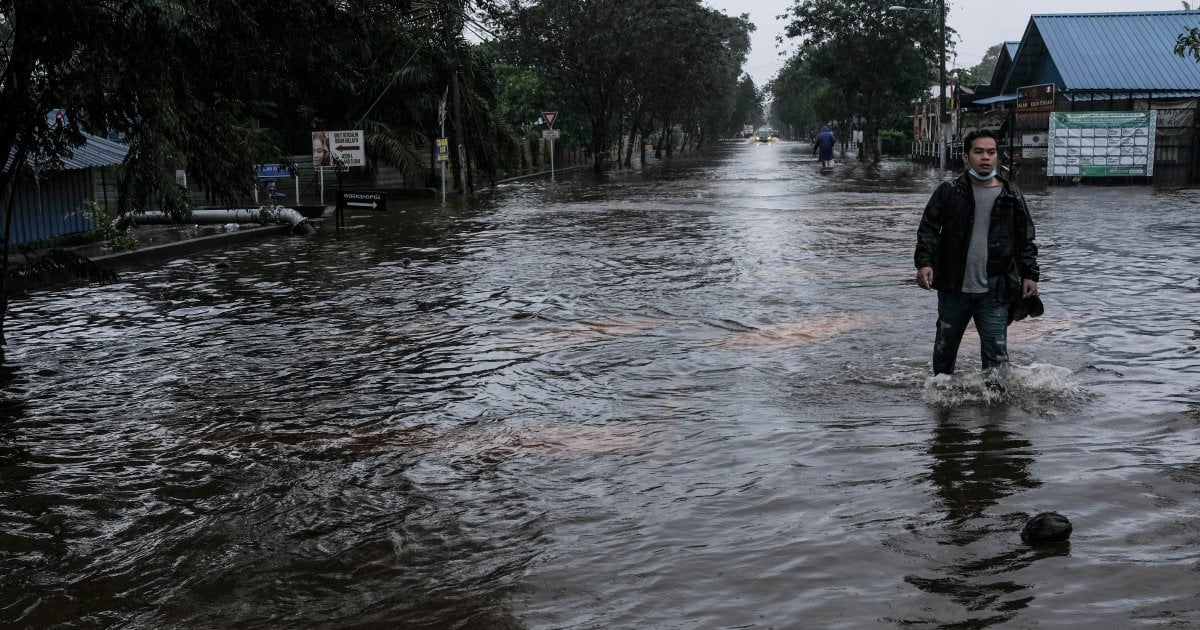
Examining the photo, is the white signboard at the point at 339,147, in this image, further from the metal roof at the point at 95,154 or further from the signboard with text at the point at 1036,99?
the signboard with text at the point at 1036,99

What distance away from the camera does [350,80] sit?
10625 mm

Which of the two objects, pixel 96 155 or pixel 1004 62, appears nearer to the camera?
pixel 96 155

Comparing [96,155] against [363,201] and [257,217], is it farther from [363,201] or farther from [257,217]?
[363,201]

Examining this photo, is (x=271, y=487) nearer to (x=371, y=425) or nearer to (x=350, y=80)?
(x=371, y=425)

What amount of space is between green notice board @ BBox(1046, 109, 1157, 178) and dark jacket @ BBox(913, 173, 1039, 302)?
90.6 ft

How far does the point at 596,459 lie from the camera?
20.4 feet

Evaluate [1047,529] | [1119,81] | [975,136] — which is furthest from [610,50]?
[1047,529]

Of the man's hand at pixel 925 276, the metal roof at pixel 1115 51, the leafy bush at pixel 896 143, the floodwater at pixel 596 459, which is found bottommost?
the floodwater at pixel 596 459

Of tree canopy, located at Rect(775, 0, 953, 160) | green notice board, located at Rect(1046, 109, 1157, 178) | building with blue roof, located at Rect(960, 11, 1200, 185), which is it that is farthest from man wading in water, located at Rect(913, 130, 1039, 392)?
tree canopy, located at Rect(775, 0, 953, 160)

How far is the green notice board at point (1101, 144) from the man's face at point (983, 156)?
2780cm

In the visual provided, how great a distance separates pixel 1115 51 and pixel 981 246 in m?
33.9

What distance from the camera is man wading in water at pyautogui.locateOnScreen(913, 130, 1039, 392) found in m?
6.91

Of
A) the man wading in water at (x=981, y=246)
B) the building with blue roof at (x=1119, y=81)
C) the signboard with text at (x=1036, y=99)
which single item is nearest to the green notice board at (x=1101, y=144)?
the building with blue roof at (x=1119, y=81)

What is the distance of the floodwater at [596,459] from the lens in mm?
4383
